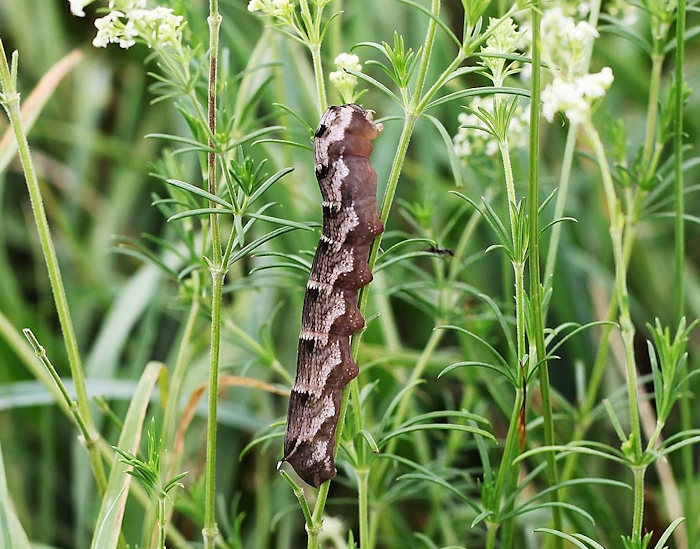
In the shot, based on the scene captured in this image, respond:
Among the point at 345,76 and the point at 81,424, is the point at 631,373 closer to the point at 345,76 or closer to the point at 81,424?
the point at 345,76

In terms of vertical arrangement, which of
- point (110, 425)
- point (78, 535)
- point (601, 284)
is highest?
point (601, 284)

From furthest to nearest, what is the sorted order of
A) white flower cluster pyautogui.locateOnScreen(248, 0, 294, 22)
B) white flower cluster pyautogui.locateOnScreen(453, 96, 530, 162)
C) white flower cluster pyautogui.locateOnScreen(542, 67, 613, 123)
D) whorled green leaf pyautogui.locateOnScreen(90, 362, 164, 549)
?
1. white flower cluster pyautogui.locateOnScreen(453, 96, 530, 162)
2. whorled green leaf pyautogui.locateOnScreen(90, 362, 164, 549)
3. white flower cluster pyautogui.locateOnScreen(248, 0, 294, 22)
4. white flower cluster pyautogui.locateOnScreen(542, 67, 613, 123)

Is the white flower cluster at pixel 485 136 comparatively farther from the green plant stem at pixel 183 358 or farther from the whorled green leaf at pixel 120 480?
the whorled green leaf at pixel 120 480

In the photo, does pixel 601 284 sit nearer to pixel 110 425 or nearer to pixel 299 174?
pixel 299 174

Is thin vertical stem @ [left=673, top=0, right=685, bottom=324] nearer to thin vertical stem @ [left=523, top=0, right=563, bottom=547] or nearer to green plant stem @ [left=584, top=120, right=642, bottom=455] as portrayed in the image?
green plant stem @ [left=584, top=120, right=642, bottom=455]

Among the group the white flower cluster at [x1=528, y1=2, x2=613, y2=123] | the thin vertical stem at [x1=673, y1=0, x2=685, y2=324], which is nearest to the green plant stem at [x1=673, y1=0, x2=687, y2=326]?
the thin vertical stem at [x1=673, y1=0, x2=685, y2=324]

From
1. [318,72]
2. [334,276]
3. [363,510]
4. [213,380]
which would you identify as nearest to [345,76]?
[318,72]

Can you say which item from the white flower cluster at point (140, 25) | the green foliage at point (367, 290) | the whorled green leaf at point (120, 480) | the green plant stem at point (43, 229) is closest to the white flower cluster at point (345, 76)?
the green foliage at point (367, 290)

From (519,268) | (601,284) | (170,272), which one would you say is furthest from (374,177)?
(601,284)
